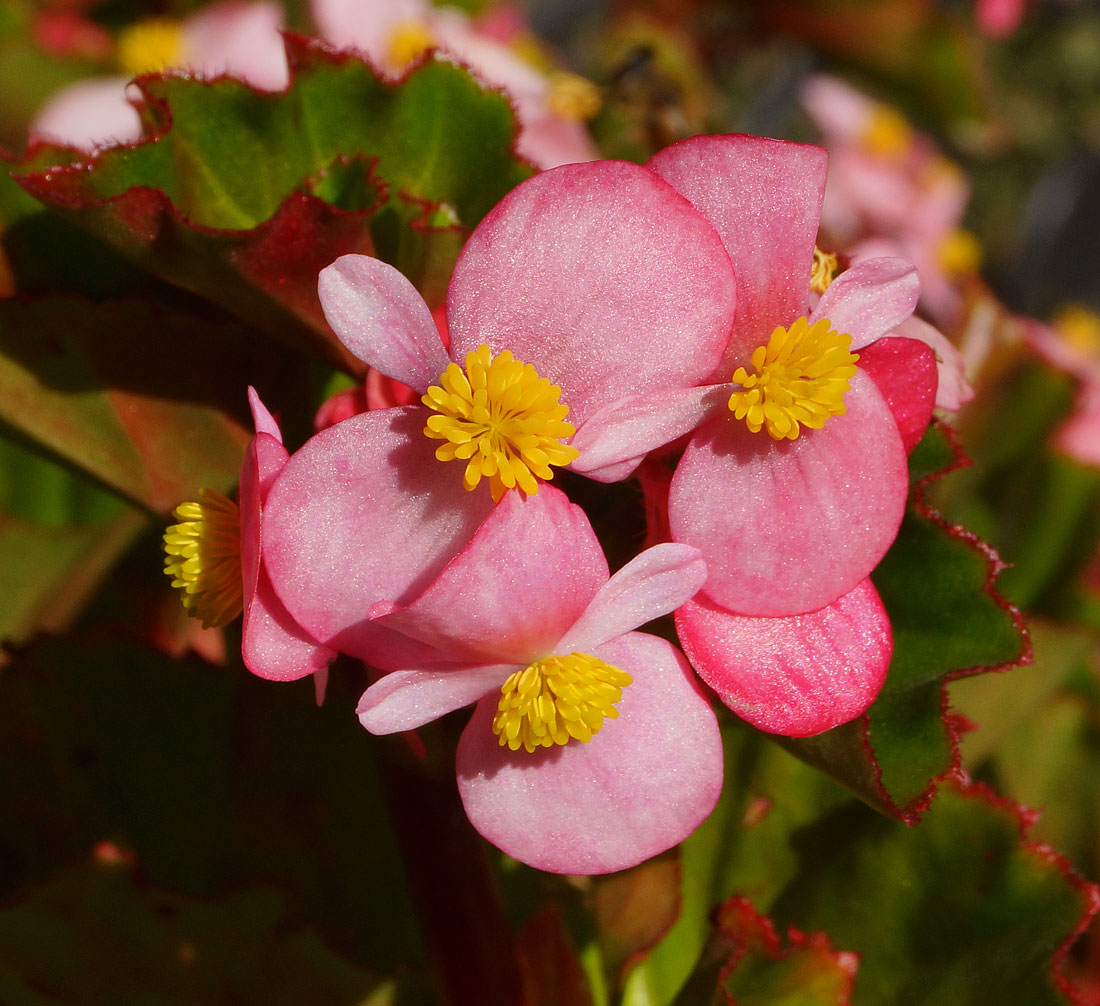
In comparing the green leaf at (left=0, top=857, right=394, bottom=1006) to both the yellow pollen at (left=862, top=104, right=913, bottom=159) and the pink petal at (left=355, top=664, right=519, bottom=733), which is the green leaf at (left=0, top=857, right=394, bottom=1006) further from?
the yellow pollen at (left=862, top=104, right=913, bottom=159)

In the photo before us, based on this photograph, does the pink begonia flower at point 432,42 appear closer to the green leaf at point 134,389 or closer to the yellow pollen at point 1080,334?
the green leaf at point 134,389

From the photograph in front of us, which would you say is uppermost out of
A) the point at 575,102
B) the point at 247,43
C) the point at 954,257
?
the point at 575,102

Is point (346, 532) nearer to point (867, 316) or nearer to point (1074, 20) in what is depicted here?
point (867, 316)

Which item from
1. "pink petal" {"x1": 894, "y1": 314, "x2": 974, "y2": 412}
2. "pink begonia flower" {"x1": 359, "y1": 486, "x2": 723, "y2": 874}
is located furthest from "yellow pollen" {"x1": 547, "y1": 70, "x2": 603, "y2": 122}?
"pink begonia flower" {"x1": 359, "y1": 486, "x2": 723, "y2": 874}

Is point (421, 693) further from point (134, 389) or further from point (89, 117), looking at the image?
point (89, 117)

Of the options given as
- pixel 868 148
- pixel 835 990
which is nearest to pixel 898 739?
pixel 835 990

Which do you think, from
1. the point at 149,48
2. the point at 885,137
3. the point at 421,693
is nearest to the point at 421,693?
the point at 421,693
